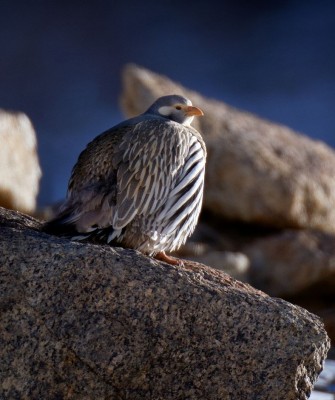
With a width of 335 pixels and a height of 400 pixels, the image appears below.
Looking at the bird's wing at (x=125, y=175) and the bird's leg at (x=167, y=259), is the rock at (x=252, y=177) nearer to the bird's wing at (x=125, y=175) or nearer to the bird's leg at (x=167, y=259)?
the bird's wing at (x=125, y=175)

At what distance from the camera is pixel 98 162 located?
4.46 m

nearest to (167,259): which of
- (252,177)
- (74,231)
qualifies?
(74,231)

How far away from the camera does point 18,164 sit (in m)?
9.70

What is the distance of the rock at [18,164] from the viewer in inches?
372

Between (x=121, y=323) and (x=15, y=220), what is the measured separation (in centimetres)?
89

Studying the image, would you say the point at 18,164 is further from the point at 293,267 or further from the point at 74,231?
the point at 74,231

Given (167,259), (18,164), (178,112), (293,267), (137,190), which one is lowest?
(293,267)

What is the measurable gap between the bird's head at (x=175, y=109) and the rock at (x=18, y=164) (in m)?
4.59

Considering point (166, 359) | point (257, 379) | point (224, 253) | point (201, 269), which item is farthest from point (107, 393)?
point (224, 253)

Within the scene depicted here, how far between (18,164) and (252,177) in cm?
277

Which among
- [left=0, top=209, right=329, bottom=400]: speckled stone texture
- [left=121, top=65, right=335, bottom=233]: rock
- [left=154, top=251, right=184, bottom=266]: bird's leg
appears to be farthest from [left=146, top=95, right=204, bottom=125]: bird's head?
[left=121, top=65, right=335, bottom=233]: rock

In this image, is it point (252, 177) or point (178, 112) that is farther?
point (252, 177)

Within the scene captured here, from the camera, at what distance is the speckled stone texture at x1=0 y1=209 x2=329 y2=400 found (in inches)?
138

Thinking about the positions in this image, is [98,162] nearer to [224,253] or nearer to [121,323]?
[121,323]
